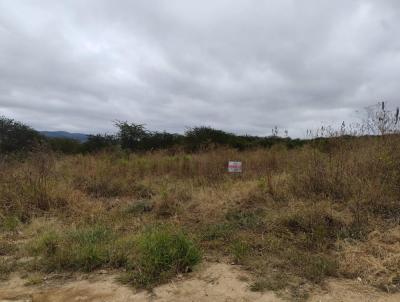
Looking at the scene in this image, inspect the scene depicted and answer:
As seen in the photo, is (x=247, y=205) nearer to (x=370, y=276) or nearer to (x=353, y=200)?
(x=353, y=200)

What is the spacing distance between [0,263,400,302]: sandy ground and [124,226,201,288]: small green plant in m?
0.11

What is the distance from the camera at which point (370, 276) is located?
3.26m

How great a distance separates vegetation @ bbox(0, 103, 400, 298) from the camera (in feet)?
11.5

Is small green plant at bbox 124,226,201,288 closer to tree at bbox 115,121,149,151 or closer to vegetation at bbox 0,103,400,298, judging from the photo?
vegetation at bbox 0,103,400,298

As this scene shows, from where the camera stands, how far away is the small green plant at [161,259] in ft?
10.9

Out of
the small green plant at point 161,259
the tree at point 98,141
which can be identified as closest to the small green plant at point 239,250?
the small green plant at point 161,259

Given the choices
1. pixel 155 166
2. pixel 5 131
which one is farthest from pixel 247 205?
pixel 5 131

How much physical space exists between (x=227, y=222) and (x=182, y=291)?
197cm

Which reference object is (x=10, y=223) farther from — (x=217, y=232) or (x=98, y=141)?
(x=98, y=141)

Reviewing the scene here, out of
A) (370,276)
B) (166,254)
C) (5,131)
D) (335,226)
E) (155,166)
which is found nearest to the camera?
(370,276)

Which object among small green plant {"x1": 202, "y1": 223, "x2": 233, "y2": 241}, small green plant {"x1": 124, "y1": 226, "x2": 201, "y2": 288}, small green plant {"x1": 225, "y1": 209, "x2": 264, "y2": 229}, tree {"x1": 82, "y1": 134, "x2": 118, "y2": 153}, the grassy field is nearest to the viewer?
small green plant {"x1": 124, "y1": 226, "x2": 201, "y2": 288}

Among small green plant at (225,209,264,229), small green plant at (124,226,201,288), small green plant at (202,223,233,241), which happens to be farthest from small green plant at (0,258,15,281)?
small green plant at (225,209,264,229)

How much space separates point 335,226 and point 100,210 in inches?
143

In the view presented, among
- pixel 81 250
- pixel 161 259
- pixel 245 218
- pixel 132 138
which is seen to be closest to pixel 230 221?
pixel 245 218
